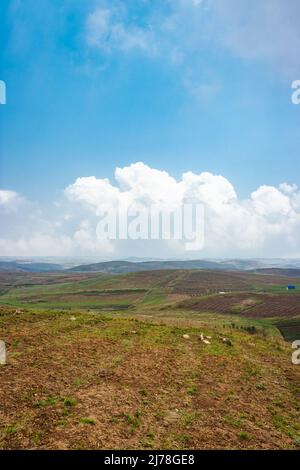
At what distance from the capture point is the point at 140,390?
54.4ft

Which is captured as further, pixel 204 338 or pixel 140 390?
pixel 204 338

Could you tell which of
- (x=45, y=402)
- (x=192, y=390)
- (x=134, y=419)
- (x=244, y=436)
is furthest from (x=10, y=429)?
(x=192, y=390)

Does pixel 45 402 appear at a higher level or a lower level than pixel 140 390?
higher

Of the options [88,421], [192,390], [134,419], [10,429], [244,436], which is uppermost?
[10,429]

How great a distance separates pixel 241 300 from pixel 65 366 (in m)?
138

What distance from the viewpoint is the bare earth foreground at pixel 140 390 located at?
40.3ft

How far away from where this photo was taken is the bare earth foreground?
12281 mm

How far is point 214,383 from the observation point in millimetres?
18688

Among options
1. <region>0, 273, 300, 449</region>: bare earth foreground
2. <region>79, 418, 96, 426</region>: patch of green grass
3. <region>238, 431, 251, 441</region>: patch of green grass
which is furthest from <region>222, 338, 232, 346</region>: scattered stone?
<region>79, 418, 96, 426</region>: patch of green grass

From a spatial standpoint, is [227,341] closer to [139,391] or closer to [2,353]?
[139,391]

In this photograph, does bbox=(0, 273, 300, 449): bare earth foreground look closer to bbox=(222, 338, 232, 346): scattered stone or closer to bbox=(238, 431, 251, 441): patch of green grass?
bbox=(238, 431, 251, 441): patch of green grass

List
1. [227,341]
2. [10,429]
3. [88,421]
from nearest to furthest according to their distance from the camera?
1. [10,429]
2. [88,421]
3. [227,341]
